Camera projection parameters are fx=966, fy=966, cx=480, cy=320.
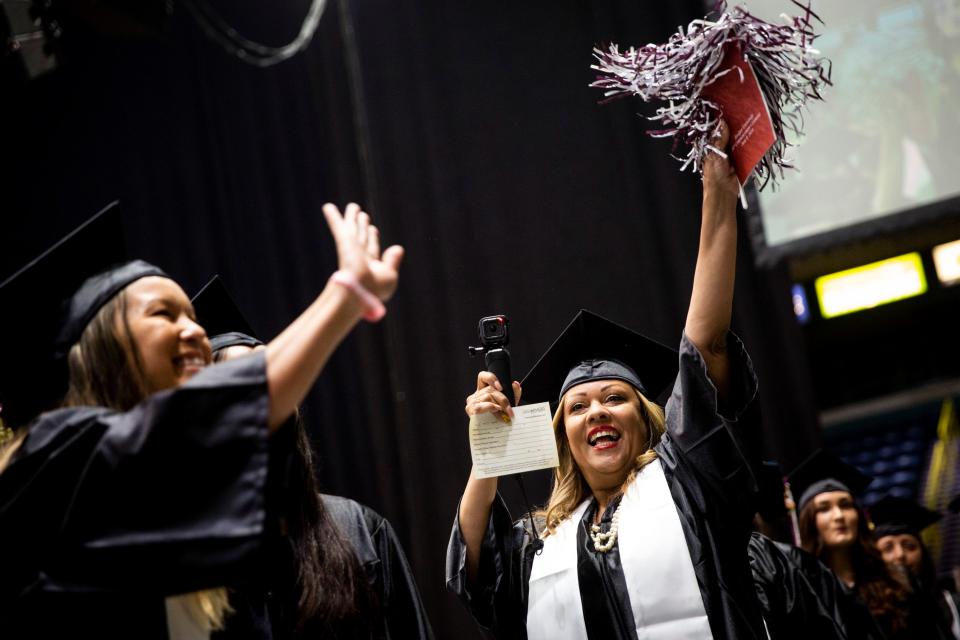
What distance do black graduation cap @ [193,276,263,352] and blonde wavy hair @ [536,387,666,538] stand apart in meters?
0.86

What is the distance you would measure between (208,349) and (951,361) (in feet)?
35.8

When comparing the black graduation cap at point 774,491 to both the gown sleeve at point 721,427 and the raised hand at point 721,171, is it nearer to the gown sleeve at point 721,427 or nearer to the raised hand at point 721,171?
the gown sleeve at point 721,427

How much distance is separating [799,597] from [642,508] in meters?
1.31

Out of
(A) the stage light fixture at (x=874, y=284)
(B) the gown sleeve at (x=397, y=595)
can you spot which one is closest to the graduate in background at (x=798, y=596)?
(B) the gown sleeve at (x=397, y=595)

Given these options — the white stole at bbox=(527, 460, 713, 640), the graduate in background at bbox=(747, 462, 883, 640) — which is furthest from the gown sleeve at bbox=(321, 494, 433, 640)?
the graduate in background at bbox=(747, 462, 883, 640)

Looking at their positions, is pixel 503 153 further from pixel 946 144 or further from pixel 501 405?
pixel 501 405

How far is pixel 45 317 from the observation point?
173 centimetres

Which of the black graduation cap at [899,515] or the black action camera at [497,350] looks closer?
the black action camera at [497,350]

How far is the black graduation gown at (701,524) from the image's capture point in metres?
2.17

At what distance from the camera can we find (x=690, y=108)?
6.95 ft

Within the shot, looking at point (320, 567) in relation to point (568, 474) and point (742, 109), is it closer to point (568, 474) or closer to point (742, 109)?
point (568, 474)

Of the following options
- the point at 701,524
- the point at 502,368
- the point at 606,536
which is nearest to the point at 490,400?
the point at 502,368

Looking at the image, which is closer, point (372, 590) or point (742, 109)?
point (742, 109)

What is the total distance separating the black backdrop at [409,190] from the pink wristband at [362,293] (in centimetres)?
253
